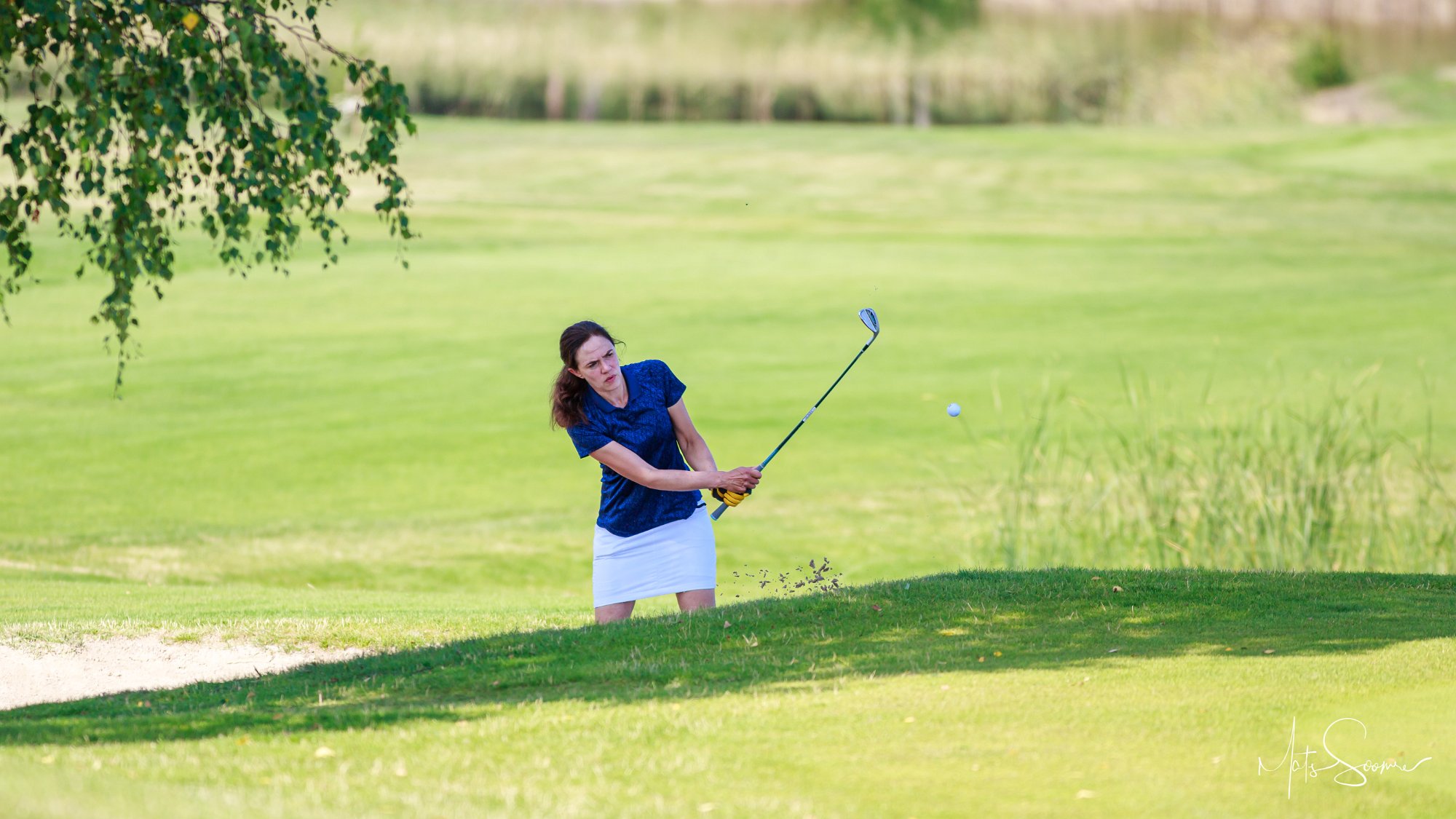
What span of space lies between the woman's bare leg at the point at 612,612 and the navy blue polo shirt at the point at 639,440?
419mm

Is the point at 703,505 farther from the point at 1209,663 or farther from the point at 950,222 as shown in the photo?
the point at 950,222

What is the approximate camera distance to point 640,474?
801 cm

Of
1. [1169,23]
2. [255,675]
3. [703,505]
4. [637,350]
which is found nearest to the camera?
[255,675]

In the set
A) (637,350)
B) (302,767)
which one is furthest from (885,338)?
(302,767)

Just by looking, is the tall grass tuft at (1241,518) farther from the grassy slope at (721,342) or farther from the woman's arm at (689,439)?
the woman's arm at (689,439)

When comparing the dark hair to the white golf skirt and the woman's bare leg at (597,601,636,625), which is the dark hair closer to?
the white golf skirt

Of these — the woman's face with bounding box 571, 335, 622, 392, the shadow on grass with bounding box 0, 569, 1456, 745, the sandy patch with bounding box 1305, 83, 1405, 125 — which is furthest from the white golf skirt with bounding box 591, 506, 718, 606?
the sandy patch with bounding box 1305, 83, 1405, 125

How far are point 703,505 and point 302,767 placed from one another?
3422 millimetres

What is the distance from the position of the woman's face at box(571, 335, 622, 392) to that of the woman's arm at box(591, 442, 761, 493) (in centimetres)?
33

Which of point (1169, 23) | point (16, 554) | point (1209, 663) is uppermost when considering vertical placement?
point (1169, 23)

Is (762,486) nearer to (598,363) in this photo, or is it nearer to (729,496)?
(729,496)

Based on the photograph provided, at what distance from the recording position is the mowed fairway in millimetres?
5680

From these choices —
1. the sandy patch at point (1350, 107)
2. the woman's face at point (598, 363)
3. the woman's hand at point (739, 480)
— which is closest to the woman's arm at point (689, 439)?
the woman's hand at point (739, 480)

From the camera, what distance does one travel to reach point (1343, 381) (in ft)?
66.0
